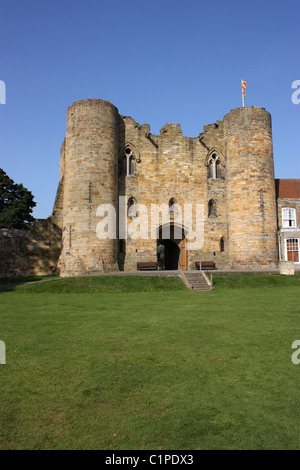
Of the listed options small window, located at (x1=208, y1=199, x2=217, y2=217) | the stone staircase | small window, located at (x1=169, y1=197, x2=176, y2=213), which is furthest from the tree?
the stone staircase

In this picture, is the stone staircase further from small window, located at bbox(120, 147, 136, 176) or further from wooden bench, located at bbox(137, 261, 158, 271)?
small window, located at bbox(120, 147, 136, 176)

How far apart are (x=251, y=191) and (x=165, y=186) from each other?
20.3 ft

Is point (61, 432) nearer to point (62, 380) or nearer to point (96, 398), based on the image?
point (96, 398)

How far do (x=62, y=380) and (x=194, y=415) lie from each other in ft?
6.41

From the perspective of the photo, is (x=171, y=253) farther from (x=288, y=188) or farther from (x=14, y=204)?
(x=14, y=204)

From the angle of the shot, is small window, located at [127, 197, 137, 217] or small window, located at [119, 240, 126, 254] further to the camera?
small window, located at [127, 197, 137, 217]

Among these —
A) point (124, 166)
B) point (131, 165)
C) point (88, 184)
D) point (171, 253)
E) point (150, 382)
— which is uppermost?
point (131, 165)

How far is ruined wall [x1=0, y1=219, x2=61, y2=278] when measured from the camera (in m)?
23.4

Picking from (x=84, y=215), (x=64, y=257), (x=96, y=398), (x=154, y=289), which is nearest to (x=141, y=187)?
(x=84, y=215)

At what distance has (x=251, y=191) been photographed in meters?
25.0

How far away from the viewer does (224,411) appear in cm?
396

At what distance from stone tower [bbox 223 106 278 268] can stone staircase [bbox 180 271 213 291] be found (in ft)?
22.3

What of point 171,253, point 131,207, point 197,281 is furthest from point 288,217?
point 197,281

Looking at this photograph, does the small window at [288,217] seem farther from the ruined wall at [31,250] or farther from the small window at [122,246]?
the ruined wall at [31,250]
